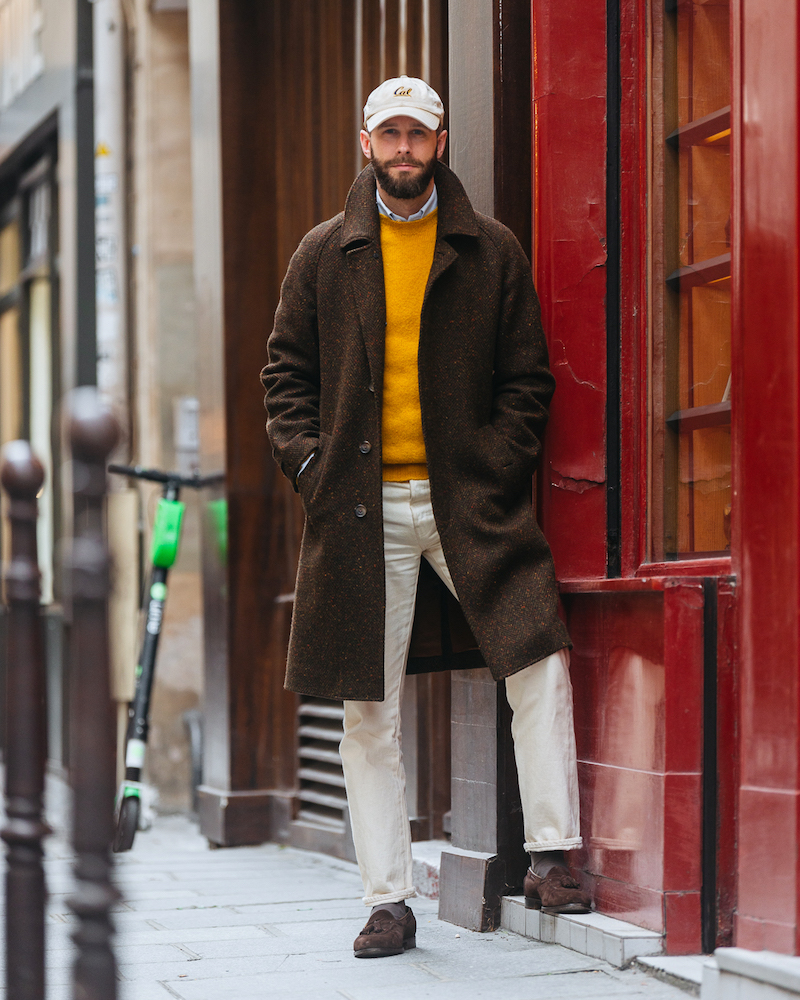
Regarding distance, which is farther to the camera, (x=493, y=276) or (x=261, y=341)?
(x=261, y=341)

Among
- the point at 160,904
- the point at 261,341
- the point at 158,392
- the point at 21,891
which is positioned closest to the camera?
the point at 21,891

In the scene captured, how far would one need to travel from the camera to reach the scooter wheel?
19.1 feet

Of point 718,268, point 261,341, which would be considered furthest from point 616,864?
point 261,341

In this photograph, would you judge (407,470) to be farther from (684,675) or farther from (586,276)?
(684,675)

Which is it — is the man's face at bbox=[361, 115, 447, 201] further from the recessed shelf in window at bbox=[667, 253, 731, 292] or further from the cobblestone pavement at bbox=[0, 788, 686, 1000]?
the cobblestone pavement at bbox=[0, 788, 686, 1000]

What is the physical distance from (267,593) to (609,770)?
2792 mm

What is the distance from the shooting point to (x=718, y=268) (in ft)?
11.7

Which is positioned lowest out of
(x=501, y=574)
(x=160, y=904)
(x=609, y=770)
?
(x=160, y=904)

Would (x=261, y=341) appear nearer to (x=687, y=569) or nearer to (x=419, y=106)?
(x=419, y=106)

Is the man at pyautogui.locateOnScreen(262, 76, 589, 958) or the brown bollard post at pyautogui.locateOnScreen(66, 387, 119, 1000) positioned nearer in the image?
the brown bollard post at pyautogui.locateOnScreen(66, 387, 119, 1000)

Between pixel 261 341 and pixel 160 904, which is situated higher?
pixel 261 341

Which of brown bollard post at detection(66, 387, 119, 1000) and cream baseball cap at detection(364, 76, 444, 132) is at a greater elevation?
cream baseball cap at detection(364, 76, 444, 132)

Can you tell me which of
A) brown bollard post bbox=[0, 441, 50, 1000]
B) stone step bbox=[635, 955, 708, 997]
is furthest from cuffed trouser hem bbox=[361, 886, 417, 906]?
brown bollard post bbox=[0, 441, 50, 1000]

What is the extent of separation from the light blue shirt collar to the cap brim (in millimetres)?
183
